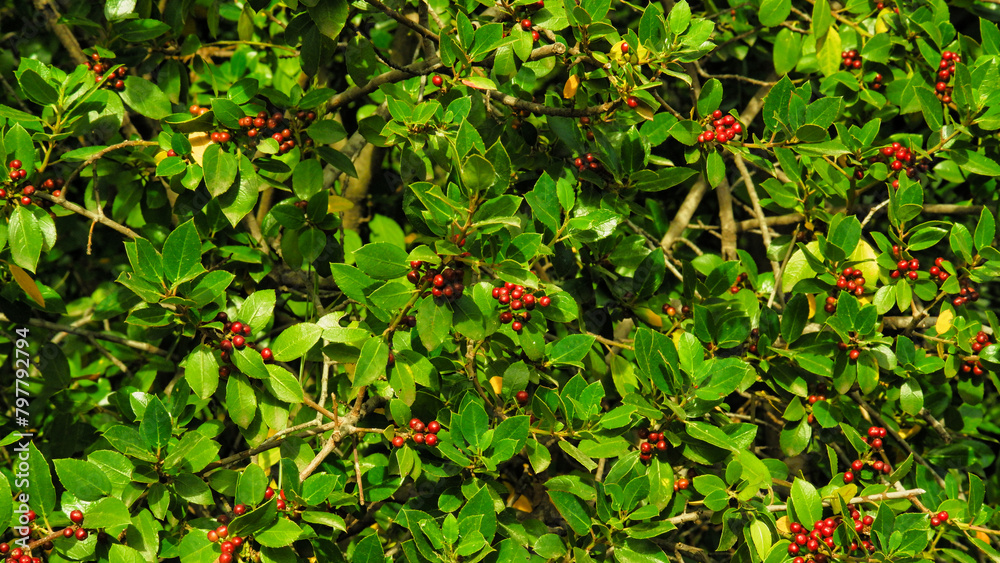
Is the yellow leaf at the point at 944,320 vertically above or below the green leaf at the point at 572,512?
above

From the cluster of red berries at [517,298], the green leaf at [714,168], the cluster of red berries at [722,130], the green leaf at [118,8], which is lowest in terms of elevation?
the cluster of red berries at [517,298]

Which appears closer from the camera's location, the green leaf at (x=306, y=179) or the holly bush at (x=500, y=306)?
the holly bush at (x=500, y=306)

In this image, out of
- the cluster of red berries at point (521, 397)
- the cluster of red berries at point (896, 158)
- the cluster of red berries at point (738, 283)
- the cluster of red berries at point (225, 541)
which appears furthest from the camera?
the cluster of red berries at point (738, 283)

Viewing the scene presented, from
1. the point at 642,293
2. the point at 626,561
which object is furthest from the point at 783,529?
the point at 642,293

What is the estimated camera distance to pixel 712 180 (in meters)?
2.05

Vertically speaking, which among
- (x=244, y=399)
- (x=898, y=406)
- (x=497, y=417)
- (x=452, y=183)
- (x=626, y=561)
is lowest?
(x=898, y=406)

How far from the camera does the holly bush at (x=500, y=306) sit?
1734 millimetres

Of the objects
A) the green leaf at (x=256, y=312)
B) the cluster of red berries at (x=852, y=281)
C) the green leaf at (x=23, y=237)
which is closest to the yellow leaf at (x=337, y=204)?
the green leaf at (x=256, y=312)

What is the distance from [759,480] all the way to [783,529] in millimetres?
130

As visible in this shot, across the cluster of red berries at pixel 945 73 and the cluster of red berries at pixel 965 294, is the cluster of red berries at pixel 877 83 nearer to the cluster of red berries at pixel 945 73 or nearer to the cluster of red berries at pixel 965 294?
the cluster of red berries at pixel 945 73

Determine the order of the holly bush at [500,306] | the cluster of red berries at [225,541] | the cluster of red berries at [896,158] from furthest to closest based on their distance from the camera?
the cluster of red berries at [896,158] < the holly bush at [500,306] < the cluster of red berries at [225,541]

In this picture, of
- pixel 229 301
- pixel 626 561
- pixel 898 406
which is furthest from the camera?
pixel 898 406

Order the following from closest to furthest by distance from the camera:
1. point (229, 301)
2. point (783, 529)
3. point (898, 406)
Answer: point (783, 529), point (229, 301), point (898, 406)

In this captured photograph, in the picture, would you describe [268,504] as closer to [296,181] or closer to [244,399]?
[244,399]
